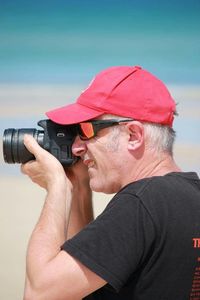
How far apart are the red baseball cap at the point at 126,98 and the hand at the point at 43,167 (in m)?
0.10

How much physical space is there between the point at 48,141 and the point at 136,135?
0.25 m

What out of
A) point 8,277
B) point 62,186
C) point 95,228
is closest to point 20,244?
point 8,277

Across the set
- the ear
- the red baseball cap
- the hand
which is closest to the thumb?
the hand

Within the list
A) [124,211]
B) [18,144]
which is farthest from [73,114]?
[124,211]

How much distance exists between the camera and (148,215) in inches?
32.3

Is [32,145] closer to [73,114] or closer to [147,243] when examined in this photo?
[73,114]

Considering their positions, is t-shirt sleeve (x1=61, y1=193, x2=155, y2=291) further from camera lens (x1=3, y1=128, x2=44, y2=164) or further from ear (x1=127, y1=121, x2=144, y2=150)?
camera lens (x1=3, y1=128, x2=44, y2=164)

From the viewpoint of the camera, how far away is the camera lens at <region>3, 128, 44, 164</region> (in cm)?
116

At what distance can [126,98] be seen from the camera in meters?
0.98

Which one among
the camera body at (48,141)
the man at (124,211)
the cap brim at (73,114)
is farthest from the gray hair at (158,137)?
the camera body at (48,141)

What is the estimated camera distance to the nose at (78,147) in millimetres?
1091

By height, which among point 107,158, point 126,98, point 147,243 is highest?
point 126,98

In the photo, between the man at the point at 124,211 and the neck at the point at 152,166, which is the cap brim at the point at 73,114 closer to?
the man at the point at 124,211

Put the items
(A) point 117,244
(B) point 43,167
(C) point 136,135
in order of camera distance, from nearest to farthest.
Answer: (A) point 117,244 → (C) point 136,135 → (B) point 43,167
